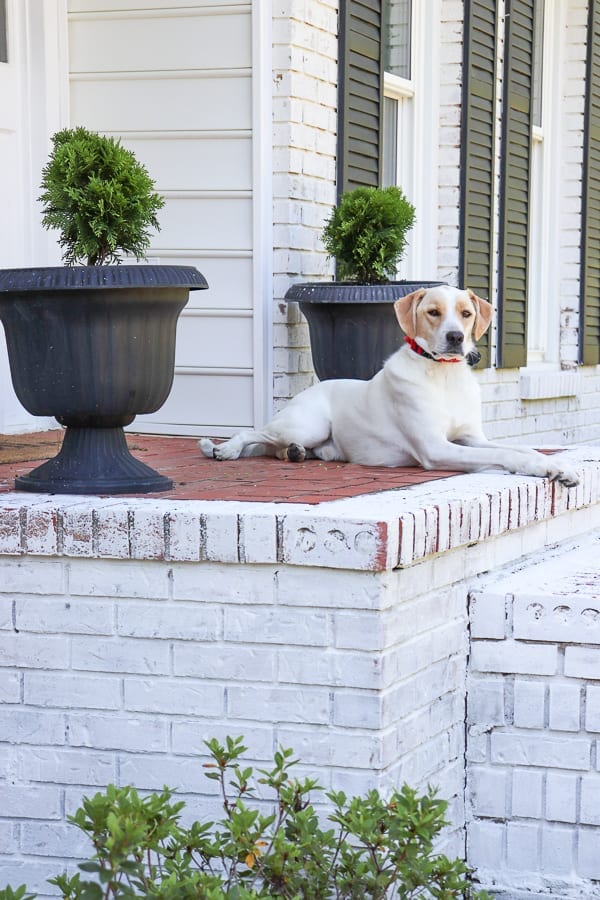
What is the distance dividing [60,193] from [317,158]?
229 centimetres

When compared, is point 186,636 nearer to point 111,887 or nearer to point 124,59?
point 111,887

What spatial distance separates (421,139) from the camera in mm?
7086

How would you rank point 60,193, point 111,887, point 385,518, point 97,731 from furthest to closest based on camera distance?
point 60,193, point 97,731, point 385,518, point 111,887

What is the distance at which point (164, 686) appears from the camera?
3.16 metres

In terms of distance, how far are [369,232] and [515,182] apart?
2721mm

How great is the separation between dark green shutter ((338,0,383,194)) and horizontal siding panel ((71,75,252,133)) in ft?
1.95

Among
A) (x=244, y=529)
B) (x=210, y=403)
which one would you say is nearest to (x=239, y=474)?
(x=244, y=529)

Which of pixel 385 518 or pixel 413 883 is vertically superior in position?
pixel 385 518

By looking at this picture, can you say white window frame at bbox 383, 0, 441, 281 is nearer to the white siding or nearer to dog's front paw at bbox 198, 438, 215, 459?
the white siding

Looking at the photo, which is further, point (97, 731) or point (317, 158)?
point (317, 158)

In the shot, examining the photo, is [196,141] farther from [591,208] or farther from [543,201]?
[591,208]

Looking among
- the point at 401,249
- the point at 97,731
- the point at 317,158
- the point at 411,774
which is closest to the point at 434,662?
the point at 411,774

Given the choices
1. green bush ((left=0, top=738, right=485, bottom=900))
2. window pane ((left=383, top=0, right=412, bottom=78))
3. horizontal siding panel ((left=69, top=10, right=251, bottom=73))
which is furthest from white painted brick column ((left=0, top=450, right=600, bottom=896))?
window pane ((left=383, top=0, right=412, bottom=78))

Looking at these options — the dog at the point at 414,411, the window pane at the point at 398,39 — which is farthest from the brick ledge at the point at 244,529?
the window pane at the point at 398,39
